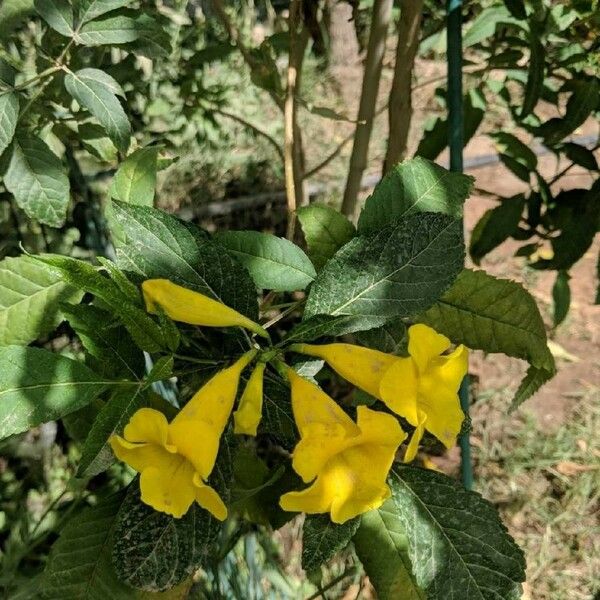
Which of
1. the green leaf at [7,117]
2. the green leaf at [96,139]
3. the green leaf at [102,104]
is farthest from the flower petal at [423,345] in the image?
the green leaf at [96,139]

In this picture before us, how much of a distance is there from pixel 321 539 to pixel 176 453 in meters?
0.19

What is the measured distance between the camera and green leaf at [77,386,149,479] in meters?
0.76

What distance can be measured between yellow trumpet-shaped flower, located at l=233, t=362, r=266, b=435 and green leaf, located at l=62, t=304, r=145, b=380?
0.15 meters

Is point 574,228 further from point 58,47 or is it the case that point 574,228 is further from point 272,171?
point 272,171

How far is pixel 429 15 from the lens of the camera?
1758 millimetres

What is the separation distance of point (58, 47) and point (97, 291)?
32.0 inches

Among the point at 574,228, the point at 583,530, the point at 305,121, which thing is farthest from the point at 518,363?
the point at 305,121

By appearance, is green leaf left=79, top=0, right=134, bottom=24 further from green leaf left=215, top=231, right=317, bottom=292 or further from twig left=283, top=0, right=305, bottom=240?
green leaf left=215, top=231, right=317, bottom=292

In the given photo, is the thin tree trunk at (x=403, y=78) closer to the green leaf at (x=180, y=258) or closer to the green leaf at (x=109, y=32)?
the green leaf at (x=109, y=32)

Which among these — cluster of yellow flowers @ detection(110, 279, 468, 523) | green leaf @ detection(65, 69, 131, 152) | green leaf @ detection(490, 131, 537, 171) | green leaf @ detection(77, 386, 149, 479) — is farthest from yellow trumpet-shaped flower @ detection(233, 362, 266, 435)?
green leaf @ detection(490, 131, 537, 171)

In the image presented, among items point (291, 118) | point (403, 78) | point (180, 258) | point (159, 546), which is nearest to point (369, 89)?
point (403, 78)

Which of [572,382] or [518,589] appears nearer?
[518,589]

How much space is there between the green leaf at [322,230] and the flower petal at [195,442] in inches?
13.5

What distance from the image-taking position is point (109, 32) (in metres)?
1.13
